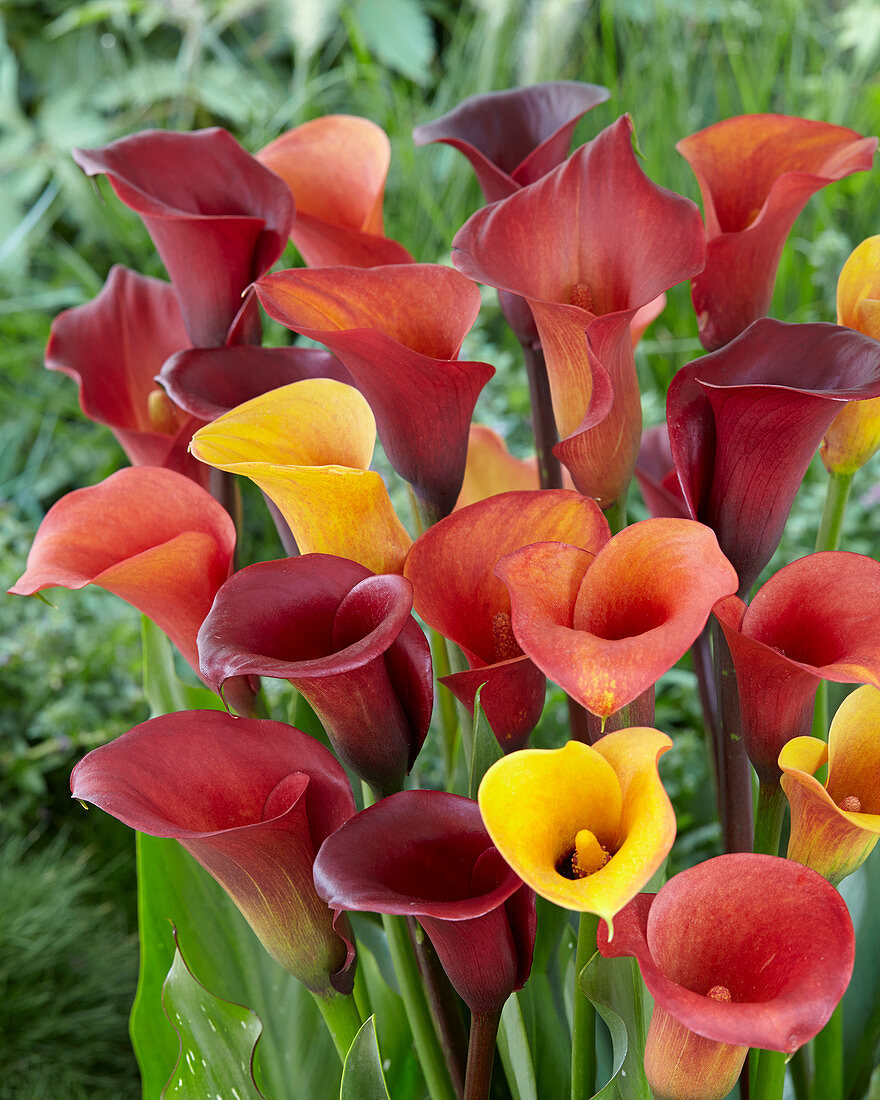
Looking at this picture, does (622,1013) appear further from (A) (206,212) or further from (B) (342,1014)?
(A) (206,212)

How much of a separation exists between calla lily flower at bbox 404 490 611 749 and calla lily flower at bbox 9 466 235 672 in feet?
0.21

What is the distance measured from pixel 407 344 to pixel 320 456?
0.14 feet

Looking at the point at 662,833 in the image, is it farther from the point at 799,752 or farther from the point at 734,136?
the point at 734,136

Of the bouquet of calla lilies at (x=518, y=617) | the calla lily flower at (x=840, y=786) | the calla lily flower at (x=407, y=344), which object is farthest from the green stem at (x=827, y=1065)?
the calla lily flower at (x=407, y=344)

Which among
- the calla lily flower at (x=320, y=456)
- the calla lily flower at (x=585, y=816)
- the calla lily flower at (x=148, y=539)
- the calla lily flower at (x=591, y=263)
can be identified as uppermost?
A: the calla lily flower at (x=591, y=263)

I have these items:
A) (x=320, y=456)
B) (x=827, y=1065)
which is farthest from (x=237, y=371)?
(x=827, y=1065)

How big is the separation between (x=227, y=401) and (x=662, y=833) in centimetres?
18

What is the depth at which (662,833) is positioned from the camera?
0.17m

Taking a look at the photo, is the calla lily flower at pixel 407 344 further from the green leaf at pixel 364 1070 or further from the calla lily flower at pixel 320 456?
the green leaf at pixel 364 1070

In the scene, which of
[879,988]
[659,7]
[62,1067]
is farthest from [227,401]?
[659,7]

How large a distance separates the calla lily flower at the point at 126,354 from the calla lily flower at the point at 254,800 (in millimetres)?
137

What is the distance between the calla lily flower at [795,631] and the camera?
0.21 meters

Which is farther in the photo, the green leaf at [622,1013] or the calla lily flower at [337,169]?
the calla lily flower at [337,169]

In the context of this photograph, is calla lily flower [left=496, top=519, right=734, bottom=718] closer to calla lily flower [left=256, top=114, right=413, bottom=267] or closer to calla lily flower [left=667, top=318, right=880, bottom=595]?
calla lily flower [left=667, top=318, right=880, bottom=595]
